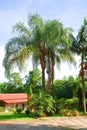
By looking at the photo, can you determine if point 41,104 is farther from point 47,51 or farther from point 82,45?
point 82,45

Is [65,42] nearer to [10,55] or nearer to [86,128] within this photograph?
[10,55]

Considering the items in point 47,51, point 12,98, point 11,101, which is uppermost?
point 47,51

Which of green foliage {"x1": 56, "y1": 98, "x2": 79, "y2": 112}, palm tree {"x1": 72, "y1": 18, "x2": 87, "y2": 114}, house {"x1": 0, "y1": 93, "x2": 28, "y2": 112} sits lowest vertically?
green foliage {"x1": 56, "y1": 98, "x2": 79, "y2": 112}

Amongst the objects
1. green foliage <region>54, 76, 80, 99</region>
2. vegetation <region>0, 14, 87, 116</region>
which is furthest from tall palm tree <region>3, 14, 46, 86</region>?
green foliage <region>54, 76, 80, 99</region>

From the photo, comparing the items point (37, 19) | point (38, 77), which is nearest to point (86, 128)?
point (37, 19)

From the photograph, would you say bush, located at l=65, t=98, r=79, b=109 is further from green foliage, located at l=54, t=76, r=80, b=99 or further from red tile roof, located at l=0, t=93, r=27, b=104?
red tile roof, located at l=0, t=93, r=27, b=104

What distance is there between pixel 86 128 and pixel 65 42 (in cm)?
1084

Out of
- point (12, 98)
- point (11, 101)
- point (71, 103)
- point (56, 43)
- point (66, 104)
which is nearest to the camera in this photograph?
point (66, 104)

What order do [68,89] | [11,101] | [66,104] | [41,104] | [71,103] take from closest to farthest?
[41,104]
[66,104]
[71,103]
[68,89]
[11,101]

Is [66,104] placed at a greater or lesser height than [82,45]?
lesser

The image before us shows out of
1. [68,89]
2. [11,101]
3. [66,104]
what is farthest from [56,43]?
[11,101]

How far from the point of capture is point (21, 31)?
27.7 metres

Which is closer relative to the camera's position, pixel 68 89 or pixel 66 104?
pixel 66 104

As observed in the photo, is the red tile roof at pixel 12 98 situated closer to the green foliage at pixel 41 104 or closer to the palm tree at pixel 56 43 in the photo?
the palm tree at pixel 56 43
